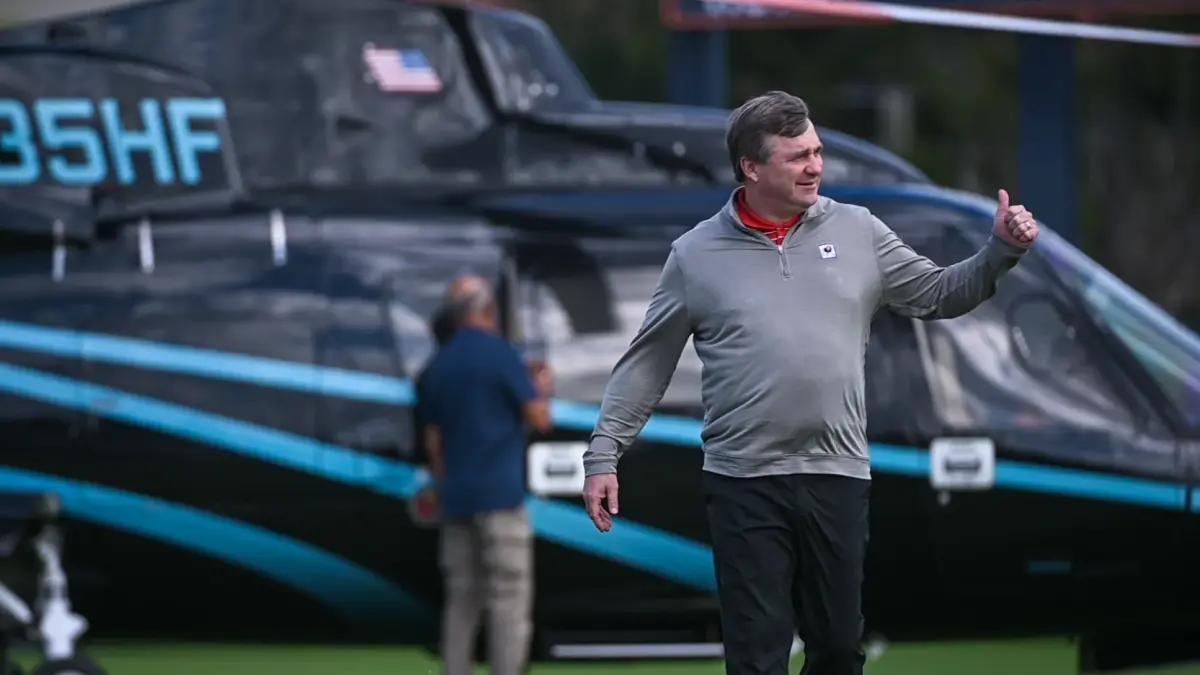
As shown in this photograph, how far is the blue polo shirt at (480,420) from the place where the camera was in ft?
25.9

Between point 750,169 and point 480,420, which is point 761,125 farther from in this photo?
point 480,420

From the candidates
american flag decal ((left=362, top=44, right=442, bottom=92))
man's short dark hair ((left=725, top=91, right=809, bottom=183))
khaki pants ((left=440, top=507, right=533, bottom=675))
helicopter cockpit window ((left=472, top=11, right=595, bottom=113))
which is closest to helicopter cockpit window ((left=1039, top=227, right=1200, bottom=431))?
helicopter cockpit window ((left=472, top=11, right=595, bottom=113))

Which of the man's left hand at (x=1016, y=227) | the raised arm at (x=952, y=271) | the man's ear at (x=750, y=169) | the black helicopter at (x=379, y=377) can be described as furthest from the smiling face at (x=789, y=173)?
the black helicopter at (x=379, y=377)

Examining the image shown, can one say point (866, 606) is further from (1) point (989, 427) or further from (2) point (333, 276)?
(2) point (333, 276)

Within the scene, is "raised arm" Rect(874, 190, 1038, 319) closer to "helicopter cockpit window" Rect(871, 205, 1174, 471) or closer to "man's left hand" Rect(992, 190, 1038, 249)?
"man's left hand" Rect(992, 190, 1038, 249)

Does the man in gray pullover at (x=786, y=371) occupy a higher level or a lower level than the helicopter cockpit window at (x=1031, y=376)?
higher

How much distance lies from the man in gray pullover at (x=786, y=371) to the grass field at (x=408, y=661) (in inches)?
140

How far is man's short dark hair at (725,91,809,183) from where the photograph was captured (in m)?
5.13

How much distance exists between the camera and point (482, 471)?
7891mm

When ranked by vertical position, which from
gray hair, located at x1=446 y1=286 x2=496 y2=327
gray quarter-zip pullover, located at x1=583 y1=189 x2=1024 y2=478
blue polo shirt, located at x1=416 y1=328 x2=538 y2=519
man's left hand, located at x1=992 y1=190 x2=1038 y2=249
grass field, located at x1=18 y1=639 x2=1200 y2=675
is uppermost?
man's left hand, located at x1=992 y1=190 x2=1038 y2=249

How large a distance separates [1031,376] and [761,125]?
3.50m

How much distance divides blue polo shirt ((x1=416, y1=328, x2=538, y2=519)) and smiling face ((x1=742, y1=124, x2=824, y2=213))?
287 centimetres

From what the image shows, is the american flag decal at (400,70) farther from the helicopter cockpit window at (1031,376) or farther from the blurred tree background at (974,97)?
the blurred tree background at (974,97)

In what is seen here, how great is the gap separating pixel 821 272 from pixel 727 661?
90 cm
